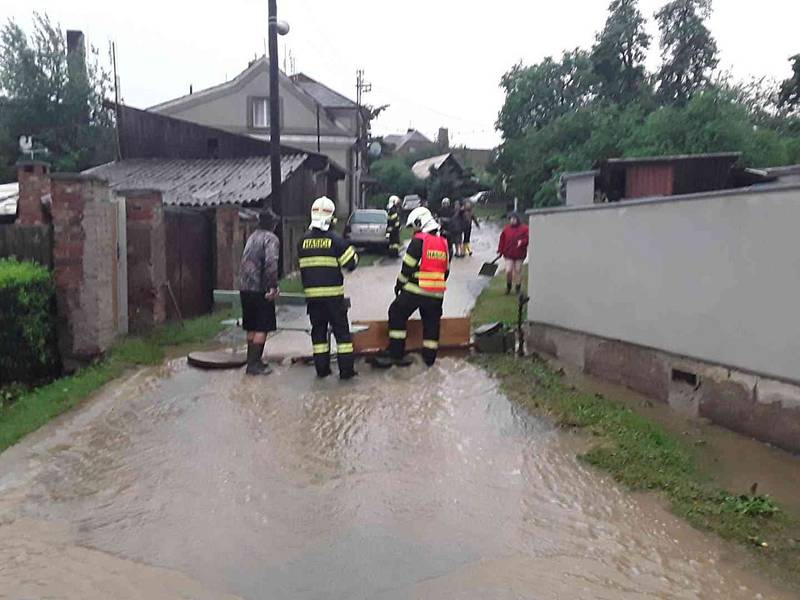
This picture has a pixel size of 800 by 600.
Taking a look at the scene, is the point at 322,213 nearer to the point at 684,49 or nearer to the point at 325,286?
the point at 325,286

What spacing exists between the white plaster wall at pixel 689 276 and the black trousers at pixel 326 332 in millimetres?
2393

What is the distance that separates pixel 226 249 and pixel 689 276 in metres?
8.19

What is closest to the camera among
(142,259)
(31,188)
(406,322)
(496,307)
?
(406,322)

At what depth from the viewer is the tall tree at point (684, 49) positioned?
35.6 metres

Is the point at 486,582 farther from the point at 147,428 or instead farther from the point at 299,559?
the point at 147,428

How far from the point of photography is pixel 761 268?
5.59m

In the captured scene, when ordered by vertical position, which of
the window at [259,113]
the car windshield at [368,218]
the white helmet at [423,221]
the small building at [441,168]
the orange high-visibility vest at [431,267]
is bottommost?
the orange high-visibility vest at [431,267]

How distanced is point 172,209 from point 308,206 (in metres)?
12.7

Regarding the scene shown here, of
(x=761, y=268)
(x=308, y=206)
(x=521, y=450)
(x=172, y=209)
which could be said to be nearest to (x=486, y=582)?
(x=521, y=450)

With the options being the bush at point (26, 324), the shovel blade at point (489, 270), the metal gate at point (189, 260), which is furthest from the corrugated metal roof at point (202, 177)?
the bush at point (26, 324)

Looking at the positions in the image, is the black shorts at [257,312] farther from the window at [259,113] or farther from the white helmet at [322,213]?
the window at [259,113]

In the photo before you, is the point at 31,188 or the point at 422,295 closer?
the point at 422,295

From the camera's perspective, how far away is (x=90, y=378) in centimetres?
776

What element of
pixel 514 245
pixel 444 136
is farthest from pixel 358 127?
pixel 444 136
